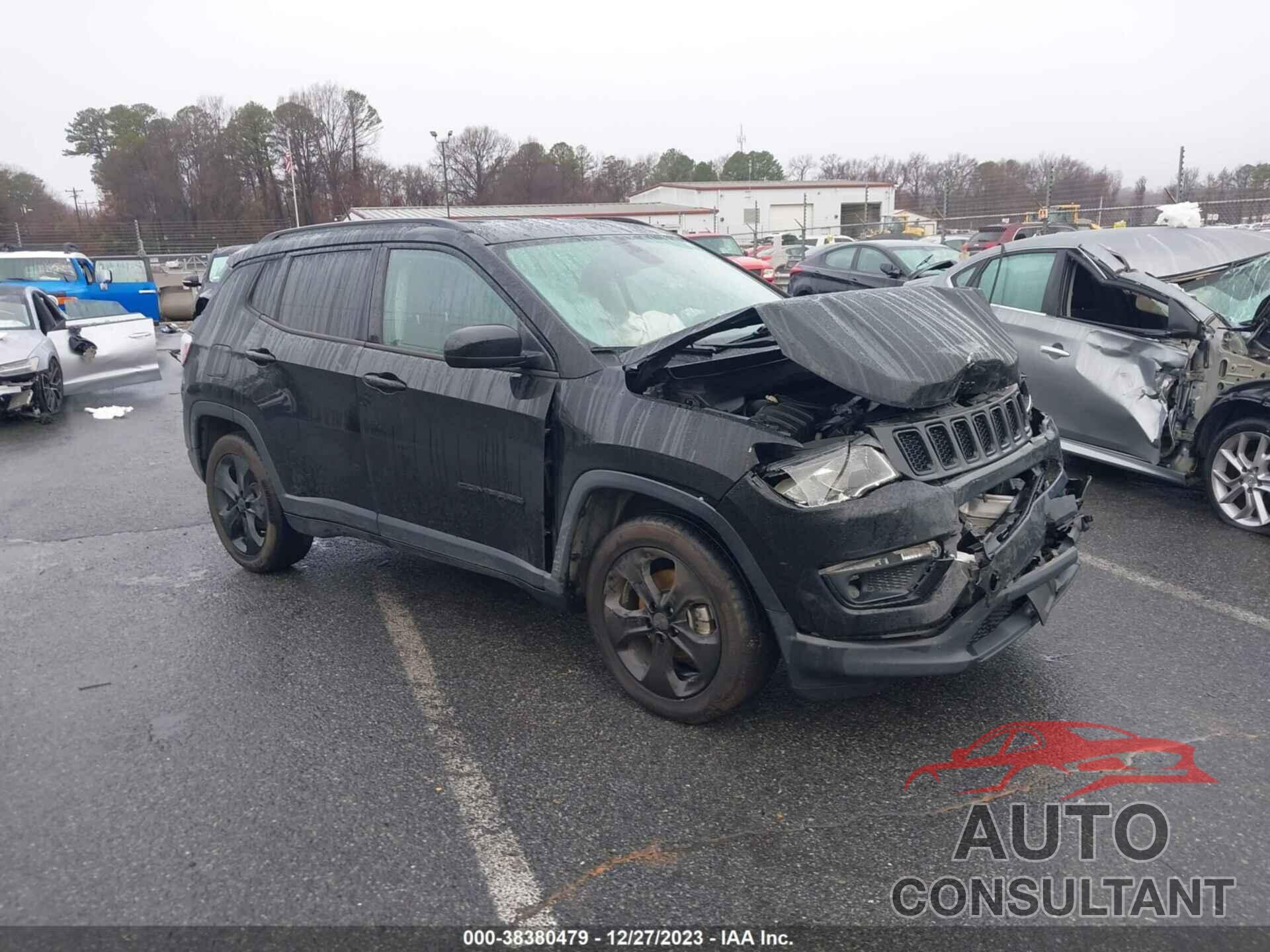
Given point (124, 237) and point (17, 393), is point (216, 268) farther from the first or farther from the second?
point (124, 237)

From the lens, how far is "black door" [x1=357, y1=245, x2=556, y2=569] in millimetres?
3686

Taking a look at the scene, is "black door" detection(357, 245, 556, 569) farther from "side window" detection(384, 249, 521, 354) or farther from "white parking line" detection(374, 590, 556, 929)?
"white parking line" detection(374, 590, 556, 929)

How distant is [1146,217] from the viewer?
24312 millimetres

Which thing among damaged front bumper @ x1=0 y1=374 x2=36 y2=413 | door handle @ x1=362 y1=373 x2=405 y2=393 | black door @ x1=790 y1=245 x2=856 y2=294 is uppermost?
door handle @ x1=362 y1=373 x2=405 y2=393

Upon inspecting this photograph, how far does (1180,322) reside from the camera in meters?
5.62

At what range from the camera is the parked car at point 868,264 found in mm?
12977

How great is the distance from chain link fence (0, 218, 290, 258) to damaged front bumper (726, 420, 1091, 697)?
134 ft

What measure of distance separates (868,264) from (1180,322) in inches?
329

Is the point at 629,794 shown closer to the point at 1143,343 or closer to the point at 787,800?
the point at 787,800

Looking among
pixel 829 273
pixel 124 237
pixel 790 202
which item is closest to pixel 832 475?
pixel 829 273

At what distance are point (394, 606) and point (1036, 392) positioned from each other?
4482 mm

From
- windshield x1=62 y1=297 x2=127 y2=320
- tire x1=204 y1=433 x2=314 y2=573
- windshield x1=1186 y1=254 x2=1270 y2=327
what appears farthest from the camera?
windshield x1=62 y1=297 x2=127 y2=320

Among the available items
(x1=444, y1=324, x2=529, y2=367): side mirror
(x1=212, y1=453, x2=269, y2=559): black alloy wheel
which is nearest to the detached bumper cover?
(x1=444, y1=324, x2=529, y2=367): side mirror

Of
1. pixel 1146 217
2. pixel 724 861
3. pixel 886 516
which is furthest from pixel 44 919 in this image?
pixel 1146 217
